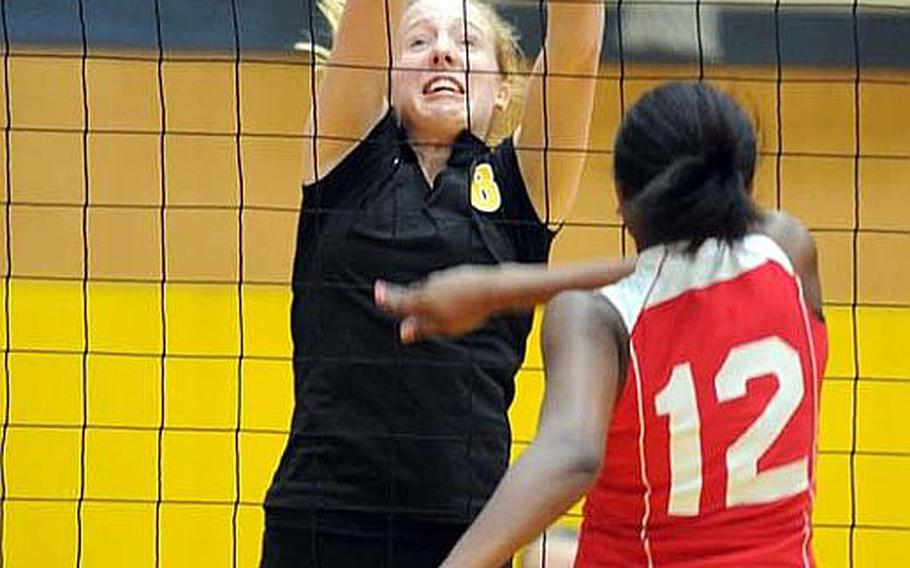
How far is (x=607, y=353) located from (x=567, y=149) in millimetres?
900

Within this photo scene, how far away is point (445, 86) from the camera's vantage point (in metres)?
2.66

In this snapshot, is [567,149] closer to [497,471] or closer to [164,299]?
[497,471]

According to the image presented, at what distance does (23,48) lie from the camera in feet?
13.9

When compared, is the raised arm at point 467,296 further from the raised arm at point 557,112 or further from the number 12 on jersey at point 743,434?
the raised arm at point 557,112

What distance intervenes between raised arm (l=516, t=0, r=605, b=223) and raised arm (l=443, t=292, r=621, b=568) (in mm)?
890

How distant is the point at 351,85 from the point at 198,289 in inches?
66.5

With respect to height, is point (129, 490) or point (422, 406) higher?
point (422, 406)

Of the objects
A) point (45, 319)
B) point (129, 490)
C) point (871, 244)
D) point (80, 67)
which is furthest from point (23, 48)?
point (871, 244)

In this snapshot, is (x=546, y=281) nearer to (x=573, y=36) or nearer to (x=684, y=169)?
(x=684, y=169)

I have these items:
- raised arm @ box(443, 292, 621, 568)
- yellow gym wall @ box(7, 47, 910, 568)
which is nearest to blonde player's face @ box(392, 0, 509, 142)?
raised arm @ box(443, 292, 621, 568)

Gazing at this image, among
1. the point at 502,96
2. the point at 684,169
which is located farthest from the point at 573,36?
the point at 684,169

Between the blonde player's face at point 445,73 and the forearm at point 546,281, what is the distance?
712mm

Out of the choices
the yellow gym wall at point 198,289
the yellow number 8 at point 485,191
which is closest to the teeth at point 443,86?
the yellow number 8 at point 485,191

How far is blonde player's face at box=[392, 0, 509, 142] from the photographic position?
2668mm
